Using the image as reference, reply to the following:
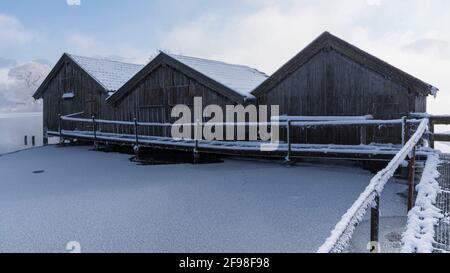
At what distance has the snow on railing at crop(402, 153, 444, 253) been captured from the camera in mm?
4035

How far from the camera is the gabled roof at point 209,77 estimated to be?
14.6 m

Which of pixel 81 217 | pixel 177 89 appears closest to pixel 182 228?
pixel 81 217

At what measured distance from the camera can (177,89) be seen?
17.1 metres

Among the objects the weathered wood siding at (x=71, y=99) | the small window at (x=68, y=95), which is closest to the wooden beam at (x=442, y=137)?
the weathered wood siding at (x=71, y=99)

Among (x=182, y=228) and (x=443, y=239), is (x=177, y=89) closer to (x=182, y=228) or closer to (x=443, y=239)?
(x=182, y=228)

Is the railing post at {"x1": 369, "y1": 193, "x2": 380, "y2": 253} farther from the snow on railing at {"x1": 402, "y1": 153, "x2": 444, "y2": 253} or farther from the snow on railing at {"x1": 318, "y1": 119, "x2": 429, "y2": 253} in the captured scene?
the snow on railing at {"x1": 402, "y1": 153, "x2": 444, "y2": 253}

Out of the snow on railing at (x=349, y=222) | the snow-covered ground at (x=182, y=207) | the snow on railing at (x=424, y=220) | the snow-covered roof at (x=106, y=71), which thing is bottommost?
the snow-covered ground at (x=182, y=207)

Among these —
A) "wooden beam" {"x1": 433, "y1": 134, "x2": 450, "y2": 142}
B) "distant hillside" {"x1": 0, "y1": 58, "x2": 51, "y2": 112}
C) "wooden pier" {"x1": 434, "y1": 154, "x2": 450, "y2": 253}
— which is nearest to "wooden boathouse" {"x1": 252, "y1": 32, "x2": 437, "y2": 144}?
"wooden beam" {"x1": 433, "y1": 134, "x2": 450, "y2": 142}

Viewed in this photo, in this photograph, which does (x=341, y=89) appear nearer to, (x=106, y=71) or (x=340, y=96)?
(x=340, y=96)

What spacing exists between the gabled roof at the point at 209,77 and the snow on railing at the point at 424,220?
8660 mm

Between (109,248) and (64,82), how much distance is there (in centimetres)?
2116

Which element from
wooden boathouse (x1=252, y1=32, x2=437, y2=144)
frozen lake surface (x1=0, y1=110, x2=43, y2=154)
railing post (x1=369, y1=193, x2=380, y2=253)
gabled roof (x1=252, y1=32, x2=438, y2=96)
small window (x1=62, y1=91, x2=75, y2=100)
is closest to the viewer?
railing post (x1=369, y1=193, x2=380, y2=253)

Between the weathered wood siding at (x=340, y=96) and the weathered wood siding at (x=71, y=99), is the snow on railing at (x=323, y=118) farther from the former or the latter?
the weathered wood siding at (x=71, y=99)

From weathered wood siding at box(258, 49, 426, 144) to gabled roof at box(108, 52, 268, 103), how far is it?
1327 mm
